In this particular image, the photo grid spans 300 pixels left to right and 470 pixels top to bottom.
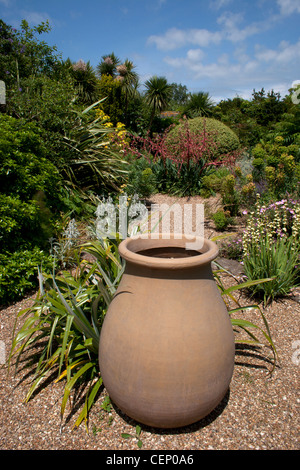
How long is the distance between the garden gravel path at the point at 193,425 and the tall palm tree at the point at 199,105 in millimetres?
14658

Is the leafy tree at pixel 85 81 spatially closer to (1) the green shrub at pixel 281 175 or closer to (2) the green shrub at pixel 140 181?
(2) the green shrub at pixel 140 181

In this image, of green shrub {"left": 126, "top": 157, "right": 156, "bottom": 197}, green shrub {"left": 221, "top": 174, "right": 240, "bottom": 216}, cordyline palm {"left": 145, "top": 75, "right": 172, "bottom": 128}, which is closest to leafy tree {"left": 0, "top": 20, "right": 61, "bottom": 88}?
green shrub {"left": 126, "top": 157, "right": 156, "bottom": 197}

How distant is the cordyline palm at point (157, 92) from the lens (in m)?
14.6

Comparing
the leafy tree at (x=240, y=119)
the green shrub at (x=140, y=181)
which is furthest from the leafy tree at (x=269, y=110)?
the green shrub at (x=140, y=181)

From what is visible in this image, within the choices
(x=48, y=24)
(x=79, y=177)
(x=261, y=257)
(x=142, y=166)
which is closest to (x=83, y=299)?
(x=261, y=257)

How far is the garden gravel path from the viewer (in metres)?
1.73

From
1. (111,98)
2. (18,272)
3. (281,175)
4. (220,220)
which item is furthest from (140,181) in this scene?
(111,98)

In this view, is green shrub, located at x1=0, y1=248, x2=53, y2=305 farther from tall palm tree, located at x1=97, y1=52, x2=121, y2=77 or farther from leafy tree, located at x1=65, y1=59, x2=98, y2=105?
tall palm tree, located at x1=97, y1=52, x2=121, y2=77

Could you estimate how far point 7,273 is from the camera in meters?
3.15

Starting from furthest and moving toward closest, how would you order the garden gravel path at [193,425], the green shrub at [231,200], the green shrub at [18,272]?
1. the green shrub at [231,200]
2. the green shrub at [18,272]
3. the garden gravel path at [193,425]

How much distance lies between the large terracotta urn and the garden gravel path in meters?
0.20

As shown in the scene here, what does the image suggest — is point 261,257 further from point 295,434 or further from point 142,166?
point 142,166

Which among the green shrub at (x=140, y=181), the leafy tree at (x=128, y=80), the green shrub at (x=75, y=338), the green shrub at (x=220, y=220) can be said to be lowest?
the green shrub at (x=75, y=338)

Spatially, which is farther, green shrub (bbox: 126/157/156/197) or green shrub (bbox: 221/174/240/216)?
green shrub (bbox: 126/157/156/197)
